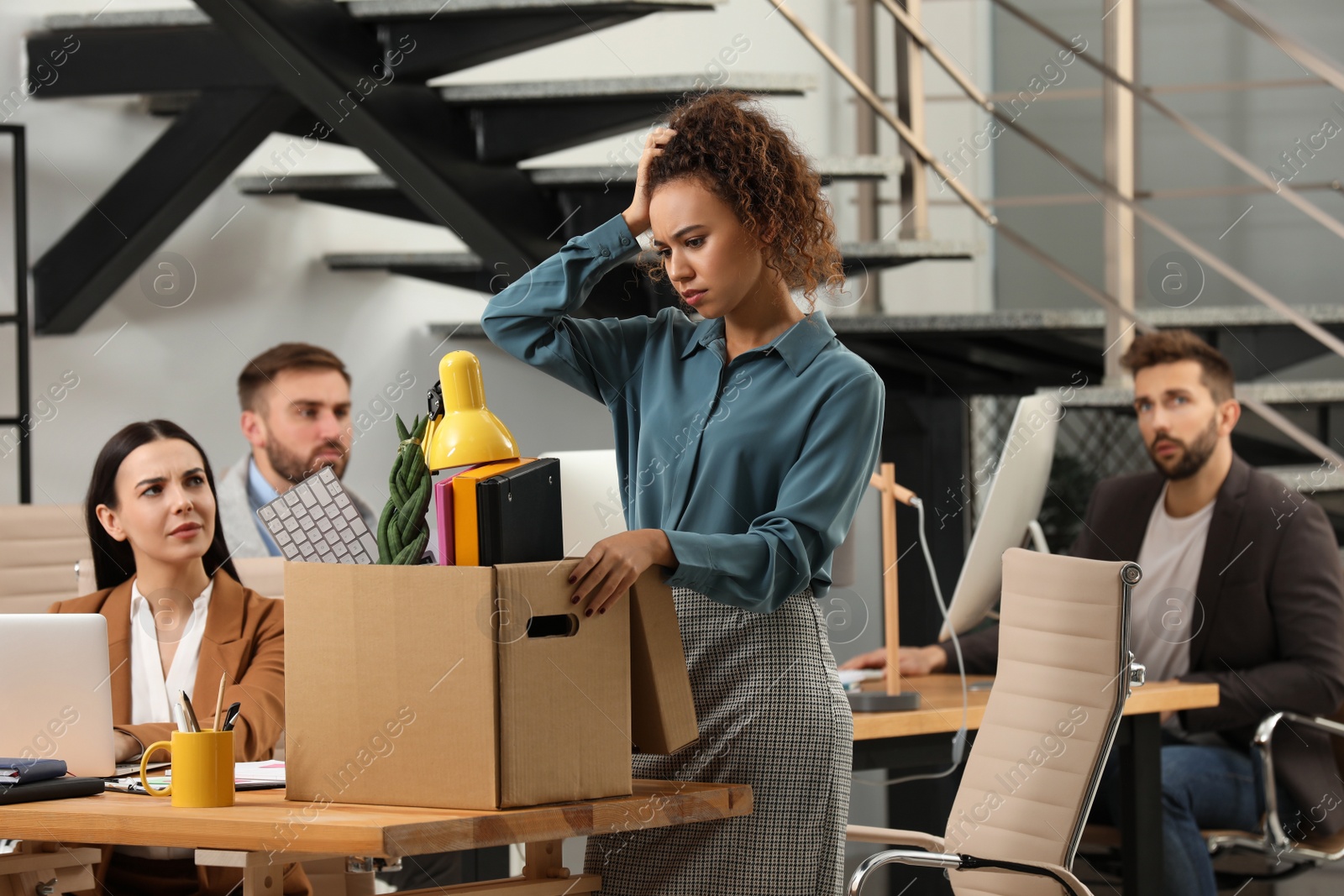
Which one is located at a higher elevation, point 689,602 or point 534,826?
point 689,602

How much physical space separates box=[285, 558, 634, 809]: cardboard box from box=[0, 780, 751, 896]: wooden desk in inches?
1.0

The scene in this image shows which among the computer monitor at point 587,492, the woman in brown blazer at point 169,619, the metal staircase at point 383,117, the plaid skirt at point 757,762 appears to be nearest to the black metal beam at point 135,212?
the metal staircase at point 383,117

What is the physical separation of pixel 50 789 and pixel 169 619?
0.80m

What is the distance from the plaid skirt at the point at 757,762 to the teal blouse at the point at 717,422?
0.21 ft

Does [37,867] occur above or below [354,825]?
below

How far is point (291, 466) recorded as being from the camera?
374 centimetres

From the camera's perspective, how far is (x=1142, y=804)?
9.56ft

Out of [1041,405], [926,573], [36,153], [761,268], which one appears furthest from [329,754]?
[926,573]

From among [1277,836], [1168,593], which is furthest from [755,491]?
[1168,593]

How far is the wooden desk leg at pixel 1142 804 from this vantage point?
288 cm

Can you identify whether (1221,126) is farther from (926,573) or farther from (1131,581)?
Answer: (1131,581)

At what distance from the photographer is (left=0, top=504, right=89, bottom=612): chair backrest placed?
3.21 m

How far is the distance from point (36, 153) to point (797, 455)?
8.83 feet

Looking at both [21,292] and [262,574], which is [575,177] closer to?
[262,574]
